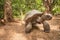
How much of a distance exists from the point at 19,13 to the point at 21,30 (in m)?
2.78

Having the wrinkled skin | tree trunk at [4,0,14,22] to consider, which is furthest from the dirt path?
tree trunk at [4,0,14,22]

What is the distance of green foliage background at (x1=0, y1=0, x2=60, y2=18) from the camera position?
24.4ft

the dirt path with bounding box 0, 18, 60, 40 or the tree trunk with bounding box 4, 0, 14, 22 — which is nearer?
the dirt path with bounding box 0, 18, 60, 40

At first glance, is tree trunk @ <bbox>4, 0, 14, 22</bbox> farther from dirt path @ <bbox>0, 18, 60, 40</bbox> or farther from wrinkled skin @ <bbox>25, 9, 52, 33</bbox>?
wrinkled skin @ <bbox>25, 9, 52, 33</bbox>

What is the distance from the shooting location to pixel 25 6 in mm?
8453

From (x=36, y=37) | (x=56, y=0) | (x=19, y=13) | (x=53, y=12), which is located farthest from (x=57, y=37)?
(x=56, y=0)

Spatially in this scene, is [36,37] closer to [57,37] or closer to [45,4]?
[57,37]

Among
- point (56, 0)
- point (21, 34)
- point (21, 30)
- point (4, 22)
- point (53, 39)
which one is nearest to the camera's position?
point (53, 39)

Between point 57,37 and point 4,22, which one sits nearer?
point 57,37

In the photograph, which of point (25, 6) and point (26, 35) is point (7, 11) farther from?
point (25, 6)

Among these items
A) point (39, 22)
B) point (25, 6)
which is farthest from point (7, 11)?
point (25, 6)

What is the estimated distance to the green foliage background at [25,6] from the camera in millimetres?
7444

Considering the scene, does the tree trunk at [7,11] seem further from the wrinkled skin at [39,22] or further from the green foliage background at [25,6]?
the wrinkled skin at [39,22]

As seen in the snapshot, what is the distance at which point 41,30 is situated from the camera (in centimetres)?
480
